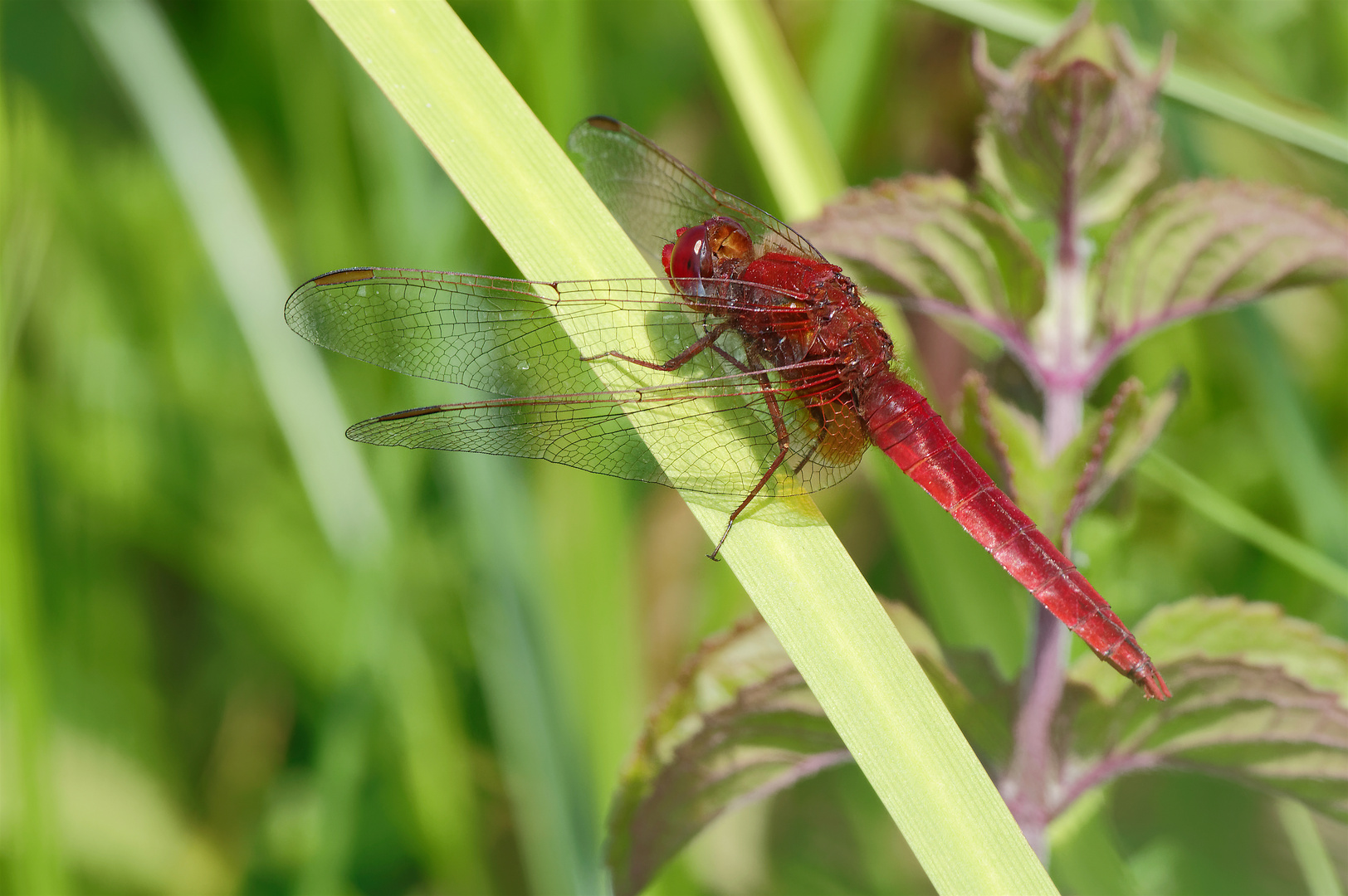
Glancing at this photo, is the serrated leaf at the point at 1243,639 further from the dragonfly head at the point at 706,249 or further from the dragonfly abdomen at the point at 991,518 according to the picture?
the dragonfly head at the point at 706,249

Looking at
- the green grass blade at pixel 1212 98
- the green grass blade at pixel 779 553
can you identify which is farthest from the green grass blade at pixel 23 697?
the green grass blade at pixel 1212 98

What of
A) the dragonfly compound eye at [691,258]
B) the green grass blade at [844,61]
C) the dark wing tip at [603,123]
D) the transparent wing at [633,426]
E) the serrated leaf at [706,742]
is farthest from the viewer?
the green grass blade at [844,61]

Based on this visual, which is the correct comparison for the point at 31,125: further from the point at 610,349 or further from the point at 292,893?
the point at 292,893

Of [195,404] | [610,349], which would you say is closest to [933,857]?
[610,349]

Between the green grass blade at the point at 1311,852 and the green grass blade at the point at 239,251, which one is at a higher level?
the green grass blade at the point at 239,251

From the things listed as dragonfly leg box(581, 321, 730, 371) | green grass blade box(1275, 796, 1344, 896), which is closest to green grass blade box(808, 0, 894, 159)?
dragonfly leg box(581, 321, 730, 371)

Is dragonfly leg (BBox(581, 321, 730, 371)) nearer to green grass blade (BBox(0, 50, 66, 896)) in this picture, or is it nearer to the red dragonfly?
the red dragonfly
